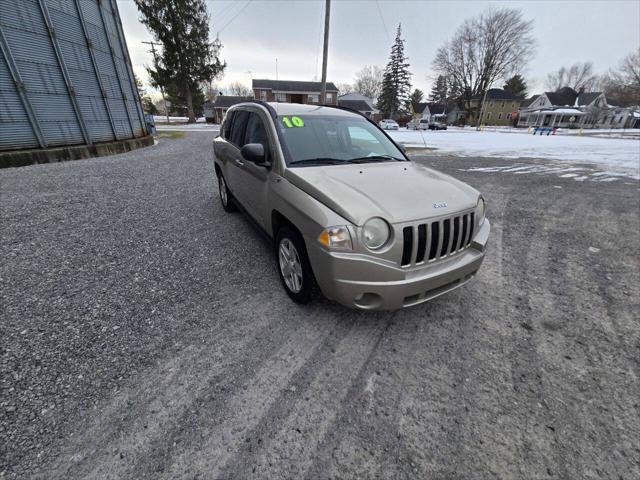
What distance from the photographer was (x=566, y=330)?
98.3 inches

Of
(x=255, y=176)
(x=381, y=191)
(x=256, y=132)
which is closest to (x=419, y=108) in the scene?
(x=256, y=132)

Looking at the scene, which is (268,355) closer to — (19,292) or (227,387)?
(227,387)

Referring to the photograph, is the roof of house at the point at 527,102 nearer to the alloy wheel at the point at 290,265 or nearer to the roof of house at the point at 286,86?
the roof of house at the point at 286,86

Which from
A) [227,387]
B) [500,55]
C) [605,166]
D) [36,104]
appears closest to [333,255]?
[227,387]

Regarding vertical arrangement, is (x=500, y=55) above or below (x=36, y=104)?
above

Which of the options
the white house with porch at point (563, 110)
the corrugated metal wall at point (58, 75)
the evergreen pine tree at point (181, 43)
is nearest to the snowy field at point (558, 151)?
the corrugated metal wall at point (58, 75)

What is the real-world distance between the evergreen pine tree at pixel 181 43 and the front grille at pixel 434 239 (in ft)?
153

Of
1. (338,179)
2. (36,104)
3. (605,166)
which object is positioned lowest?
(605,166)

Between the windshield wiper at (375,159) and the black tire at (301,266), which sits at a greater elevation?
the windshield wiper at (375,159)

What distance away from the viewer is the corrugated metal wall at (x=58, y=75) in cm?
796

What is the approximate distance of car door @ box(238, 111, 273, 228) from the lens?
122 inches

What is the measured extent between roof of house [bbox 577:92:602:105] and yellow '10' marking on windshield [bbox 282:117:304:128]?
3646 inches

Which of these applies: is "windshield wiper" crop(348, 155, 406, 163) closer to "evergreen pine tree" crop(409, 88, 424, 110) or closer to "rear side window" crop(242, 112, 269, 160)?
"rear side window" crop(242, 112, 269, 160)

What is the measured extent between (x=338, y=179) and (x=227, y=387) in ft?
6.03
